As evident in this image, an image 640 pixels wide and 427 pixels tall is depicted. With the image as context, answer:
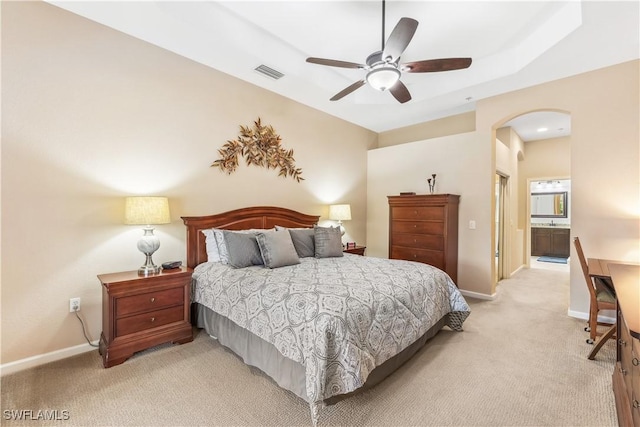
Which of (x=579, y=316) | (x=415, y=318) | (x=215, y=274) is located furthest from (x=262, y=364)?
(x=579, y=316)

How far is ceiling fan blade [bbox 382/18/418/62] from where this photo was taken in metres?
2.00

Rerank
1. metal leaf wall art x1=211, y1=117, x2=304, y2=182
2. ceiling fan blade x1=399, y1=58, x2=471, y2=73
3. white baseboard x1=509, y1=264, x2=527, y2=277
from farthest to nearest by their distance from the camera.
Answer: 1. white baseboard x1=509, y1=264, x2=527, y2=277
2. metal leaf wall art x1=211, y1=117, x2=304, y2=182
3. ceiling fan blade x1=399, y1=58, x2=471, y2=73

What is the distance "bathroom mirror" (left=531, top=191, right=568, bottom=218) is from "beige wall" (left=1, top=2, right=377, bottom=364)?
960cm

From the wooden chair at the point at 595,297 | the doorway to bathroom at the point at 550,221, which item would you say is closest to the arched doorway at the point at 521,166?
the doorway to bathroom at the point at 550,221

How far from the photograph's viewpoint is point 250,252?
298 centimetres

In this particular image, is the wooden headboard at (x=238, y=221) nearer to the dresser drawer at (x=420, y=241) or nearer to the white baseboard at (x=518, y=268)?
the dresser drawer at (x=420, y=241)

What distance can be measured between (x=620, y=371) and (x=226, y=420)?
2.57 m

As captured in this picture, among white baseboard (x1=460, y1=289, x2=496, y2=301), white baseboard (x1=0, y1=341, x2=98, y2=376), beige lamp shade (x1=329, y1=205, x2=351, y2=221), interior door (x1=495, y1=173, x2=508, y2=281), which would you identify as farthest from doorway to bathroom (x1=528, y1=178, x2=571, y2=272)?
white baseboard (x1=0, y1=341, x2=98, y2=376)

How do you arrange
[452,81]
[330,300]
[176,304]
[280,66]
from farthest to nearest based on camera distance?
[452,81] < [280,66] < [176,304] < [330,300]

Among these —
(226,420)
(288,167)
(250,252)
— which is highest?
(288,167)

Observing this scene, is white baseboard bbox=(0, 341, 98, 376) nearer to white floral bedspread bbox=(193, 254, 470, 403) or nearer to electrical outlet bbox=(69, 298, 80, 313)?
electrical outlet bbox=(69, 298, 80, 313)

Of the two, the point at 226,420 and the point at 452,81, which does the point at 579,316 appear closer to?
the point at 452,81

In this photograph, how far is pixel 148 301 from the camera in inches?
100

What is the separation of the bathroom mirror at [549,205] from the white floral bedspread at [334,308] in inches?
312
